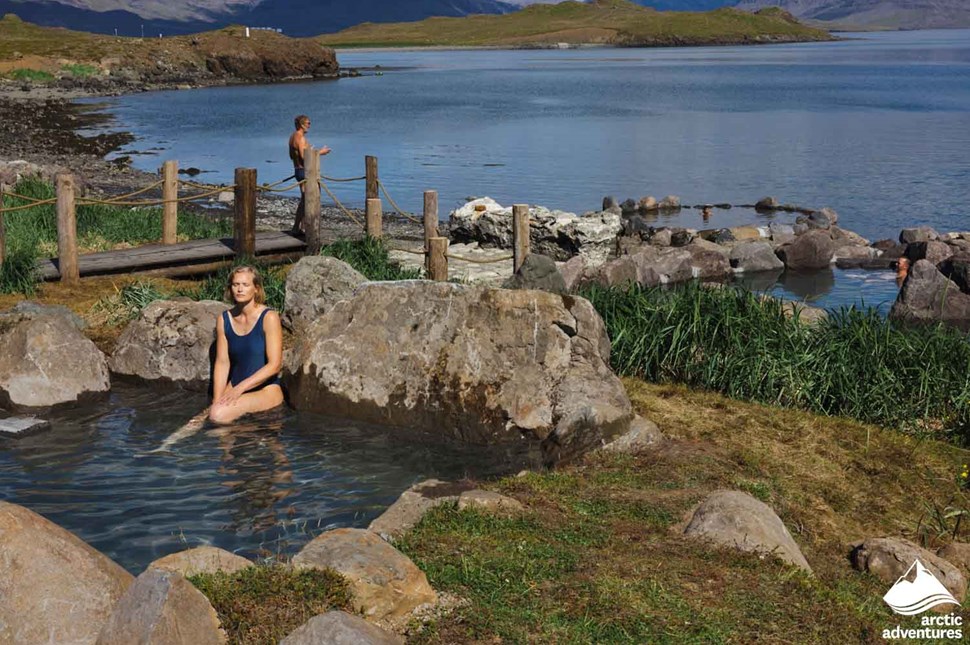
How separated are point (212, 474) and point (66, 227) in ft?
24.8

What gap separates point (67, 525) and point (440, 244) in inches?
324

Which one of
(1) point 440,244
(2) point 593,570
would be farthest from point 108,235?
(2) point 593,570

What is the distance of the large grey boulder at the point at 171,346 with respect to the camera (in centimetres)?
1256

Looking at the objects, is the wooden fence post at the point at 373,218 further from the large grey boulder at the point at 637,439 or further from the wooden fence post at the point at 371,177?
the large grey boulder at the point at 637,439

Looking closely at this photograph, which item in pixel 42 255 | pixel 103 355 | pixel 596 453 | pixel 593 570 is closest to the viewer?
pixel 593 570

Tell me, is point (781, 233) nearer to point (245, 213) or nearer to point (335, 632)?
point (245, 213)

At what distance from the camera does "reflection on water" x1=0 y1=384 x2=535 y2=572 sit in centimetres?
862

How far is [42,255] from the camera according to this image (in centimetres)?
1720

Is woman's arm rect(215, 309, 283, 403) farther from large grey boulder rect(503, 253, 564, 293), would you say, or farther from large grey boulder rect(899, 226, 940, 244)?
large grey boulder rect(899, 226, 940, 244)

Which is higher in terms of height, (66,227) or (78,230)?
(66,227)

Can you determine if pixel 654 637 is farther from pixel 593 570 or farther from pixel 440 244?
pixel 440 244

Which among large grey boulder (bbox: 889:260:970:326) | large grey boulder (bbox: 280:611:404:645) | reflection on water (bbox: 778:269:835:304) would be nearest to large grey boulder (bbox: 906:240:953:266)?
reflection on water (bbox: 778:269:835:304)

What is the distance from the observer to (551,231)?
929 inches

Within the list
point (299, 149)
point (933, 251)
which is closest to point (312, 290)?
point (299, 149)
